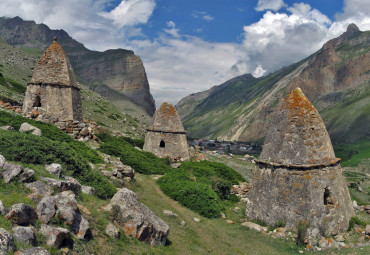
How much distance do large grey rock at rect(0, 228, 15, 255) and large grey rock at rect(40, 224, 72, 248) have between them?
2.71ft

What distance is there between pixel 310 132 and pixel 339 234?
467cm

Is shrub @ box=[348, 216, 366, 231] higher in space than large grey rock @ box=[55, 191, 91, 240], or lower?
lower

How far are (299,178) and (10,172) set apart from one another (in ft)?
36.7

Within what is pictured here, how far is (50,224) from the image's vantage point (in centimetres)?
569

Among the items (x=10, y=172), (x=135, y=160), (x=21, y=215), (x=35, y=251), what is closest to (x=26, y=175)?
(x=10, y=172)

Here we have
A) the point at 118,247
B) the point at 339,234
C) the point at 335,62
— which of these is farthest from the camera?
the point at 335,62

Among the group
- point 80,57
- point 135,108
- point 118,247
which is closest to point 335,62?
point 135,108

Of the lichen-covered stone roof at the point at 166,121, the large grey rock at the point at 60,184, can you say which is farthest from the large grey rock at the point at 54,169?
the lichen-covered stone roof at the point at 166,121

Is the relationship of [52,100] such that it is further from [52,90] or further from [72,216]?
[72,216]

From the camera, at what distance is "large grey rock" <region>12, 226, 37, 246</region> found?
4715 millimetres

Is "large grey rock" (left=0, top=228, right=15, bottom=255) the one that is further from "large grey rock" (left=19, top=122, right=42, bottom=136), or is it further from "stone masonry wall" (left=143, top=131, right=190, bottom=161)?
"stone masonry wall" (left=143, top=131, right=190, bottom=161)

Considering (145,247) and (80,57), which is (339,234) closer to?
(145,247)

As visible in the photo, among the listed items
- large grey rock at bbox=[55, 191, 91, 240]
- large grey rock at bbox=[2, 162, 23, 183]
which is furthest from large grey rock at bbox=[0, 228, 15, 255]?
large grey rock at bbox=[2, 162, 23, 183]

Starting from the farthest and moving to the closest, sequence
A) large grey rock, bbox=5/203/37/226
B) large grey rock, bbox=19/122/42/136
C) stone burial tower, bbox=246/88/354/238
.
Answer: large grey rock, bbox=19/122/42/136 → stone burial tower, bbox=246/88/354/238 → large grey rock, bbox=5/203/37/226
